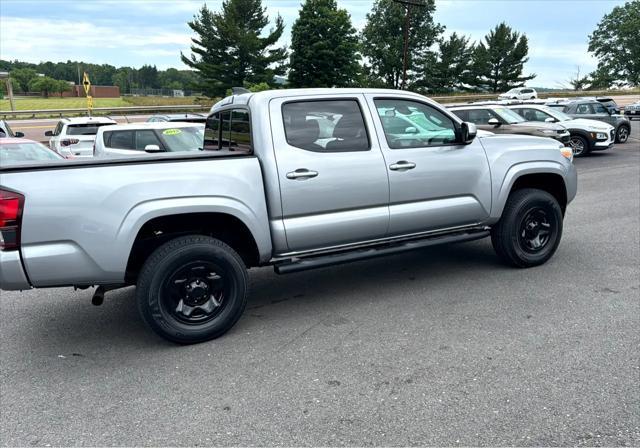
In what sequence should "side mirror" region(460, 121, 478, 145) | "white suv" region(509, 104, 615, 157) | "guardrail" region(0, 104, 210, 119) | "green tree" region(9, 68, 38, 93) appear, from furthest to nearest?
"green tree" region(9, 68, 38, 93)
"guardrail" region(0, 104, 210, 119)
"white suv" region(509, 104, 615, 157)
"side mirror" region(460, 121, 478, 145)

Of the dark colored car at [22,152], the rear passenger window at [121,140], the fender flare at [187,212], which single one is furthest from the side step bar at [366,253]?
the rear passenger window at [121,140]

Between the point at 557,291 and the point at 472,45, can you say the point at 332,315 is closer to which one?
the point at 557,291

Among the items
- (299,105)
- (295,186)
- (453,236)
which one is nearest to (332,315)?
(295,186)

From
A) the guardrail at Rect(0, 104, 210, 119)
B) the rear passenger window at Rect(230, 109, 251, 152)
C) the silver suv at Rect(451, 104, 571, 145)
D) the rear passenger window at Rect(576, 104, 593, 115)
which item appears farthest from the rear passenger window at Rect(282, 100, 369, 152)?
the guardrail at Rect(0, 104, 210, 119)

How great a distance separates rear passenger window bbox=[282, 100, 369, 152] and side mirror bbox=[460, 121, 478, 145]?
99 centimetres

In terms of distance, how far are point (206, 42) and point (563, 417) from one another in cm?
6102

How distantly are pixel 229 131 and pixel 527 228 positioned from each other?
10.5ft

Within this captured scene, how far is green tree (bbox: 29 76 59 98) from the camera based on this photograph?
337ft

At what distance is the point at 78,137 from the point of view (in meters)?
14.9

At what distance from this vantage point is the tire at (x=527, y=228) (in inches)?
208

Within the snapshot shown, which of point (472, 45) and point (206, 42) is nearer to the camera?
point (206, 42)

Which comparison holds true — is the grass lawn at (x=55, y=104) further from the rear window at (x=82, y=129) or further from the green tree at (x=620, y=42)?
the green tree at (x=620, y=42)

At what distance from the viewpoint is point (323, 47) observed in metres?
52.7

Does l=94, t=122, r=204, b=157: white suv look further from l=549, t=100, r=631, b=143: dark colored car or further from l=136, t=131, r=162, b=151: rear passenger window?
l=549, t=100, r=631, b=143: dark colored car
